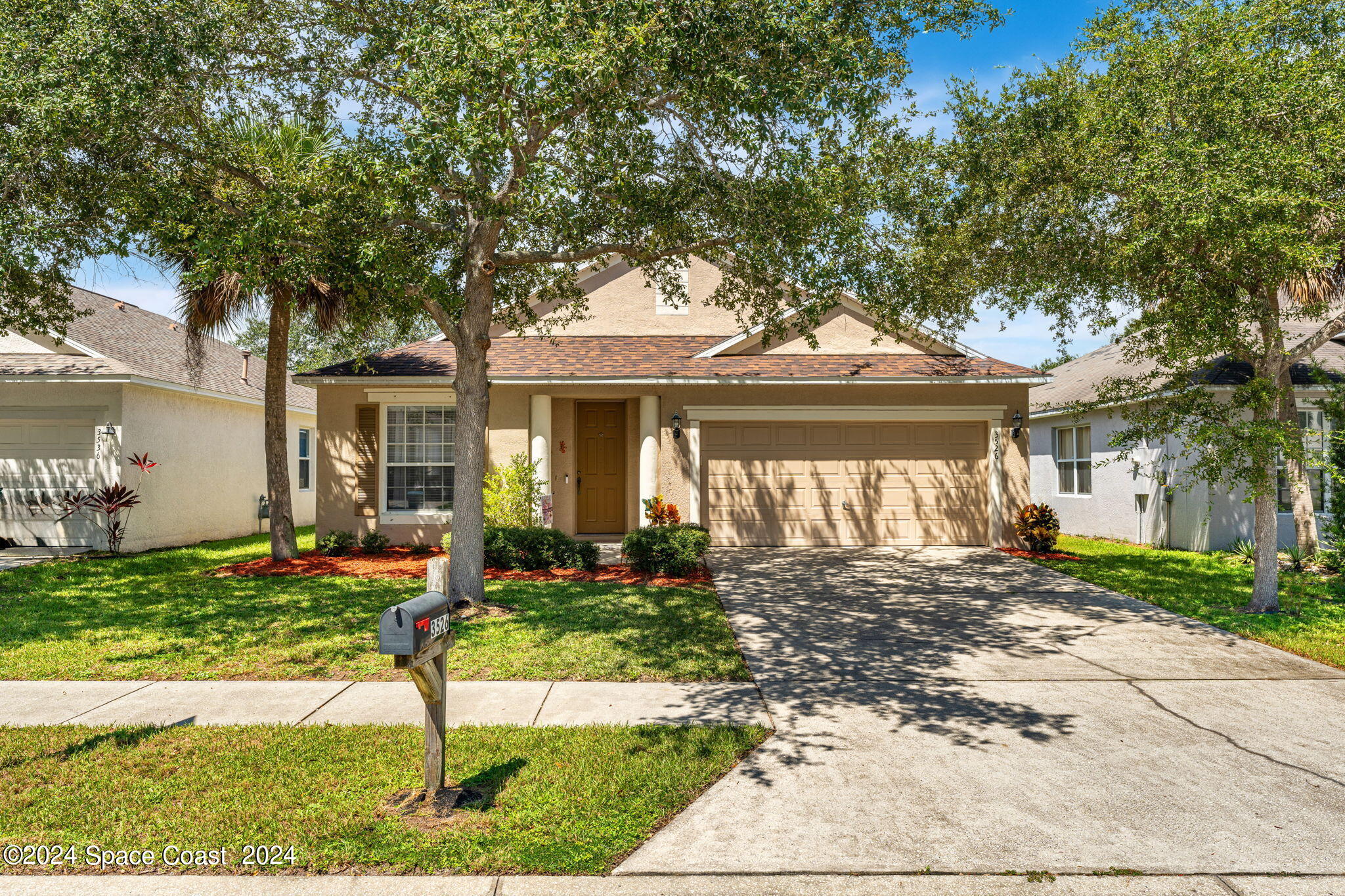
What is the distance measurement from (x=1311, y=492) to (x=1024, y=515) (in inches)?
204

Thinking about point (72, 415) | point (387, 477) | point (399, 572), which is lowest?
point (399, 572)

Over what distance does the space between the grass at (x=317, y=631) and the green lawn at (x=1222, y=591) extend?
5.40m

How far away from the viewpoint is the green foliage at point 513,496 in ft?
41.9

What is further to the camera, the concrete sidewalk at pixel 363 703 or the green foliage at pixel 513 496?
the green foliage at pixel 513 496

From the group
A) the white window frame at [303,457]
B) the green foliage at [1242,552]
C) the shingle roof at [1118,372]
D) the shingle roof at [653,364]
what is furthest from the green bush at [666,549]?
the white window frame at [303,457]

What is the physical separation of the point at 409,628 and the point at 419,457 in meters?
11.3

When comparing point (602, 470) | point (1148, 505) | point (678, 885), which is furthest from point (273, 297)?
point (1148, 505)

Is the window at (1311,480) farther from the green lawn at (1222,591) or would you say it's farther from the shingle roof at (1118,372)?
the green lawn at (1222,591)

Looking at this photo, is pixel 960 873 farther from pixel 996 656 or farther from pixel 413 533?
pixel 413 533

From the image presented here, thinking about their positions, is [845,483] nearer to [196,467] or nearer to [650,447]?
[650,447]

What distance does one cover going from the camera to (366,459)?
47.5 ft

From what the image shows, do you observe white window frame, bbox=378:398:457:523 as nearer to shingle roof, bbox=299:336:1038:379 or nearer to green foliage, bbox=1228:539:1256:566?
shingle roof, bbox=299:336:1038:379

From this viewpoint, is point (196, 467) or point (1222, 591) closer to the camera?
point (1222, 591)

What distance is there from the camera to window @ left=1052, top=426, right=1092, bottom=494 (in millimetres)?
17594
